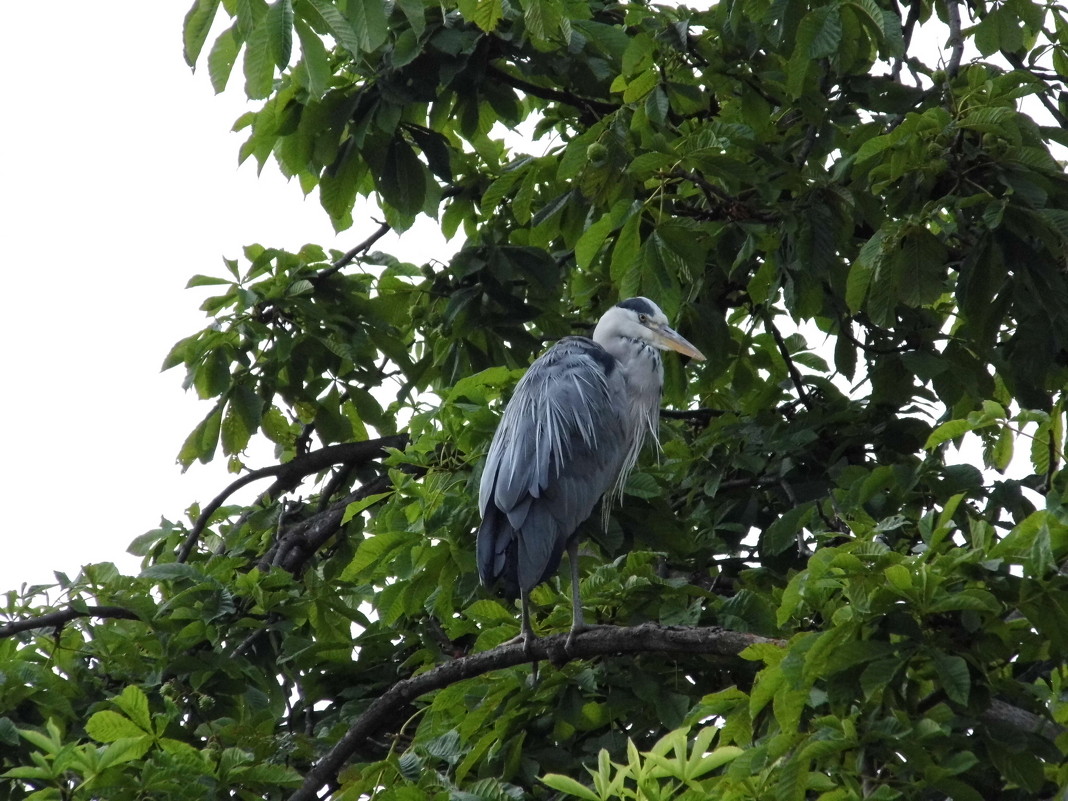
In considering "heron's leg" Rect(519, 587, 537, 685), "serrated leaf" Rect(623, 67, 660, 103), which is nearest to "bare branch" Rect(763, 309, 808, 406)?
"serrated leaf" Rect(623, 67, 660, 103)

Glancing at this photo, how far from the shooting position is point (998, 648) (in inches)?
101

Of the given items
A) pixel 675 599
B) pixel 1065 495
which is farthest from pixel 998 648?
pixel 675 599

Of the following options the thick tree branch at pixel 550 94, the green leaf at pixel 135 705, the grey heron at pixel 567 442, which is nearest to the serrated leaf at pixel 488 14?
the thick tree branch at pixel 550 94

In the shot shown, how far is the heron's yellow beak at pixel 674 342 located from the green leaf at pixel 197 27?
7.60ft

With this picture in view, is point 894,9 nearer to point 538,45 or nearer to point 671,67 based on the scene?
point 671,67

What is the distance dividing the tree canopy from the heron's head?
5.2 inches

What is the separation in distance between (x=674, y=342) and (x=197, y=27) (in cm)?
242

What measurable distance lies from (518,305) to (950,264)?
177 centimetres

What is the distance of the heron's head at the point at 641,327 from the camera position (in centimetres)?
490

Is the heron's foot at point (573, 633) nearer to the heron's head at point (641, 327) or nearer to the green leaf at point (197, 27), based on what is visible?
the heron's head at point (641, 327)

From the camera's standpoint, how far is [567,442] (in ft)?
15.5

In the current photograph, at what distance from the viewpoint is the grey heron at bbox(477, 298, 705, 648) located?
4.10 meters

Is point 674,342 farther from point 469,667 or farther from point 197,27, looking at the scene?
point 197,27

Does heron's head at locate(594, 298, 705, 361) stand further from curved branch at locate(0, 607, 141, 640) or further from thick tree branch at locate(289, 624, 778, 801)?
curved branch at locate(0, 607, 141, 640)
